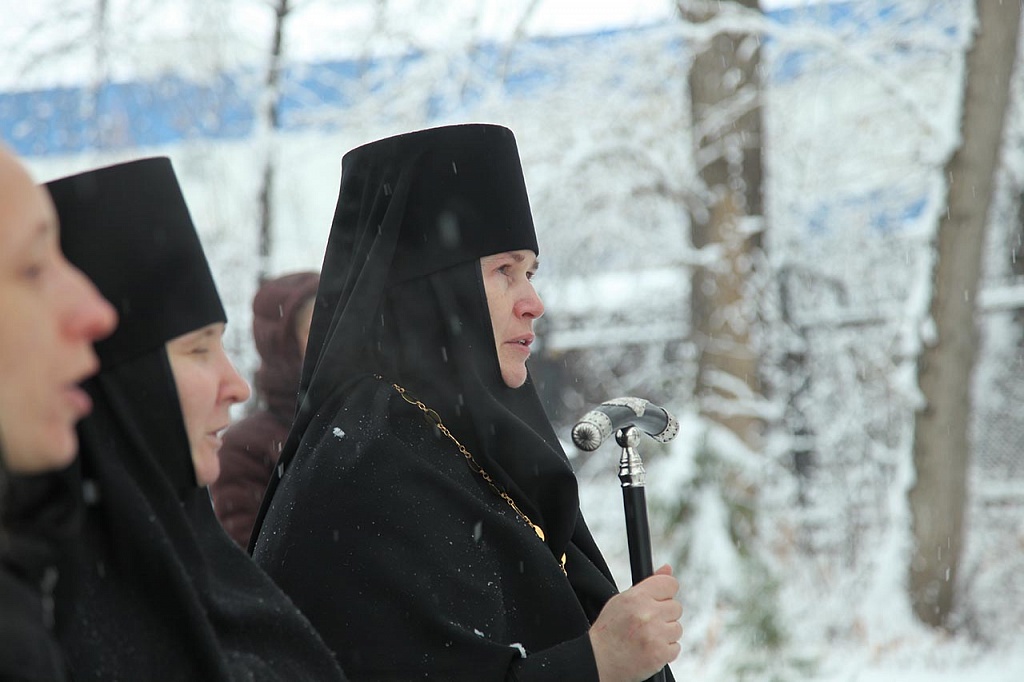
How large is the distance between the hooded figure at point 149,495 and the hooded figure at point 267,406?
5.97ft

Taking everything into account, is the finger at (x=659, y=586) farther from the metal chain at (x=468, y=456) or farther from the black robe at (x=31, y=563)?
the black robe at (x=31, y=563)

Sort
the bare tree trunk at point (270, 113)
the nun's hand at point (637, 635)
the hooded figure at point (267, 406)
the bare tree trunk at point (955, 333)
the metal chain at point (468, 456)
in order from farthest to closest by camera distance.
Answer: the bare tree trunk at point (270, 113) < the bare tree trunk at point (955, 333) < the hooded figure at point (267, 406) < the metal chain at point (468, 456) < the nun's hand at point (637, 635)

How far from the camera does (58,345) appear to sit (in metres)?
1.16

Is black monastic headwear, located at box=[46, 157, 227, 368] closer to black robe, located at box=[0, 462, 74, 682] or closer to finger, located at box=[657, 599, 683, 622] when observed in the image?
black robe, located at box=[0, 462, 74, 682]

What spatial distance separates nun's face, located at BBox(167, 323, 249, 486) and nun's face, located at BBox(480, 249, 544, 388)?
2.61ft

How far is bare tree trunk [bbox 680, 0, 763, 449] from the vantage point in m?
7.70

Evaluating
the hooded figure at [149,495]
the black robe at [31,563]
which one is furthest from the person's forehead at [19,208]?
the hooded figure at [149,495]

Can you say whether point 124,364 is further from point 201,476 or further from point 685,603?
point 685,603

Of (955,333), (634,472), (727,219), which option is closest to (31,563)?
(634,472)

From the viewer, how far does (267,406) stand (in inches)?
153

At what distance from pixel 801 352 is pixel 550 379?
7.22 ft

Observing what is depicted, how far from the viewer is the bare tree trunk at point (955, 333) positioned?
273 inches

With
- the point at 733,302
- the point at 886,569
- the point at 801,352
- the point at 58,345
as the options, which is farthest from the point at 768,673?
the point at 58,345

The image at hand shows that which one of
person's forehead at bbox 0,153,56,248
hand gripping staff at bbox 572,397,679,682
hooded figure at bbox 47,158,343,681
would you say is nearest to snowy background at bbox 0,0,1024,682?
hand gripping staff at bbox 572,397,679,682
